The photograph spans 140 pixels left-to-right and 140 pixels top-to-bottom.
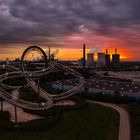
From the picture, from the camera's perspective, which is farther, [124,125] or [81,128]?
[124,125]

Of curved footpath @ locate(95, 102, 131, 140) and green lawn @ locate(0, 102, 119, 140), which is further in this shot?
curved footpath @ locate(95, 102, 131, 140)

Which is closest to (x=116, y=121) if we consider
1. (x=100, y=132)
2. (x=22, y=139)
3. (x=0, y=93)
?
(x=100, y=132)

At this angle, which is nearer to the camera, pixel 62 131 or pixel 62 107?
pixel 62 131

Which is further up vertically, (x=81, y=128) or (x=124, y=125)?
(x=81, y=128)

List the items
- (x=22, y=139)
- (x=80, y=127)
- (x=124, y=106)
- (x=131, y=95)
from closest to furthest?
(x=22, y=139)
(x=80, y=127)
(x=124, y=106)
(x=131, y=95)

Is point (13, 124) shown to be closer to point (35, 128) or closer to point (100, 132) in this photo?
point (35, 128)

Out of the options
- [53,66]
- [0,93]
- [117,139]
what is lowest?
[117,139]

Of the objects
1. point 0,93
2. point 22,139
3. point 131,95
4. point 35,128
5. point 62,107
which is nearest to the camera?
point 22,139

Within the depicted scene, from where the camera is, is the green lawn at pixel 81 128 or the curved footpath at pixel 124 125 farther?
the curved footpath at pixel 124 125
